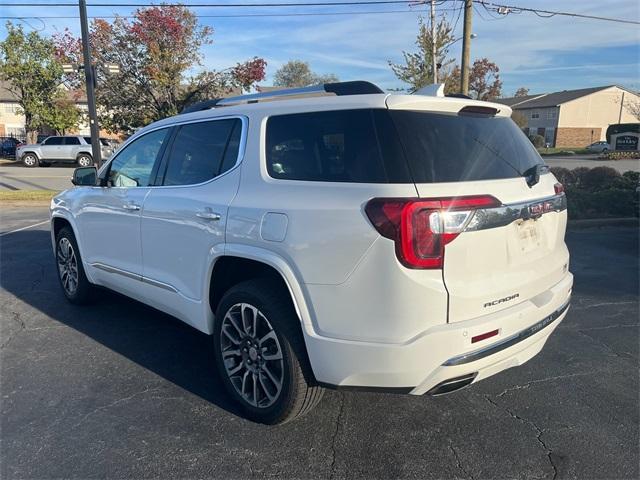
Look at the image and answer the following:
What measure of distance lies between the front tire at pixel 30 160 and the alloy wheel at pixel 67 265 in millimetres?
27192

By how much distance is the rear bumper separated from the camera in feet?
7.79

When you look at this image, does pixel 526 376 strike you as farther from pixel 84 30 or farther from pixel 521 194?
pixel 84 30

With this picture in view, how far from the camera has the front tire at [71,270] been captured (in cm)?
494

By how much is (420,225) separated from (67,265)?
4.18m

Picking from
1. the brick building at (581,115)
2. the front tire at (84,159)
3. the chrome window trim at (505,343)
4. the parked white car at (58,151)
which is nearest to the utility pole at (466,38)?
the chrome window trim at (505,343)

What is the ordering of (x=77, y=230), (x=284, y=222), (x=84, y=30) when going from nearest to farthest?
(x=284, y=222), (x=77, y=230), (x=84, y=30)

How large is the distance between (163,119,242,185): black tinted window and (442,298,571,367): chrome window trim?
70.4 inches

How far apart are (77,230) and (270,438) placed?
306 centimetres

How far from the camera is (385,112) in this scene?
8.38 ft

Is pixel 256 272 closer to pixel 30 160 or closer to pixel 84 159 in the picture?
pixel 84 159

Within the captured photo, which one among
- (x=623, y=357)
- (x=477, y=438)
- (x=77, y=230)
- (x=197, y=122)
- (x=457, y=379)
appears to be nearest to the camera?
(x=457, y=379)

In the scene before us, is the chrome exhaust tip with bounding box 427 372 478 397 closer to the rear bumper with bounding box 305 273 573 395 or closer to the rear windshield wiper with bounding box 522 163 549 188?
the rear bumper with bounding box 305 273 573 395

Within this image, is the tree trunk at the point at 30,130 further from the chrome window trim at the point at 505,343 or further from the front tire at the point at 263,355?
the chrome window trim at the point at 505,343

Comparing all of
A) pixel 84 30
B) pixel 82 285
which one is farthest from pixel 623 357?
pixel 84 30
